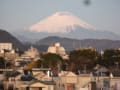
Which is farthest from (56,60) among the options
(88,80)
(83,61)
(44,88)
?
(44,88)

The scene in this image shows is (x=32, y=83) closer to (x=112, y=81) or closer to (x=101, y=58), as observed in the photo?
(x=112, y=81)

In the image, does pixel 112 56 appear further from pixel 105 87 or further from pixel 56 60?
pixel 105 87

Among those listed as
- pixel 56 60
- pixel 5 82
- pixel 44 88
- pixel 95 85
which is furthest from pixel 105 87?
pixel 56 60

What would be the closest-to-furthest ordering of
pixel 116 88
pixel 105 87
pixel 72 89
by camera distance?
1. pixel 116 88
2. pixel 105 87
3. pixel 72 89

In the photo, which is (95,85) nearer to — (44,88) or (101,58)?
(44,88)

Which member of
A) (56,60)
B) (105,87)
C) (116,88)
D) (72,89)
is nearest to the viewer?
(116,88)

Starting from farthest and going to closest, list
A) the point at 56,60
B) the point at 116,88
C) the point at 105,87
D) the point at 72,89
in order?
the point at 56,60, the point at 72,89, the point at 105,87, the point at 116,88

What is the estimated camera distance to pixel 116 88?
76.4 ft

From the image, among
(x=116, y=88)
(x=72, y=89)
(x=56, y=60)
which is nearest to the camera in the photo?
(x=116, y=88)

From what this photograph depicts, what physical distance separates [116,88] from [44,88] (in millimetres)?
3220

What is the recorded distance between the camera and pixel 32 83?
2409 centimetres

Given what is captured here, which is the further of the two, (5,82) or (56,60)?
(56,60)

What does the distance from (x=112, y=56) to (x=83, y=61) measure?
16.0 ft

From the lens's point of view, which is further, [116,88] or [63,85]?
[63,85]
